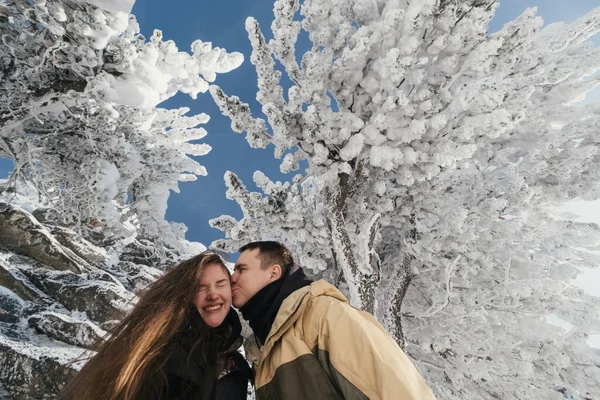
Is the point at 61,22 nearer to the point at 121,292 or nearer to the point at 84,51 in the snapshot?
the point at 84,51

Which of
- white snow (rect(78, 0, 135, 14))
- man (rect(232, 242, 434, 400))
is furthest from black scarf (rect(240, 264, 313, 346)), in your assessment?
white snow (rect(78, 0, 135, 14))

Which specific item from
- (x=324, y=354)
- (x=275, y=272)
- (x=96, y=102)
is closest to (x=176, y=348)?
(x=275, y=272)

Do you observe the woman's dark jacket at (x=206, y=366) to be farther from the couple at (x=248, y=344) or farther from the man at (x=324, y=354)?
the man at (x=324, y=354)

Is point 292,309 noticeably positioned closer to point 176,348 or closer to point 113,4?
point 176,348

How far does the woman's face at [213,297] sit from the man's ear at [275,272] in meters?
0.38

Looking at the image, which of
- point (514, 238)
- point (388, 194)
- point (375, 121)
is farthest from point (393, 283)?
point (375, 121)

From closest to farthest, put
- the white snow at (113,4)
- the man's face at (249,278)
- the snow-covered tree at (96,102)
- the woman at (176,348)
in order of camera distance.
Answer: the woman at (176,348) < the man's face at (249,278) < the white snow at (113,4) < the snow-covered tree at (96,102)

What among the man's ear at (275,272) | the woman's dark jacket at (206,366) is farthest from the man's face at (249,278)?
the woman's dark jacket at (206,366)

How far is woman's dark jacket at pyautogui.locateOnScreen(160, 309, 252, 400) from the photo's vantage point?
2.13 metres

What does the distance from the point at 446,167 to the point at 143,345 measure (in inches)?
206

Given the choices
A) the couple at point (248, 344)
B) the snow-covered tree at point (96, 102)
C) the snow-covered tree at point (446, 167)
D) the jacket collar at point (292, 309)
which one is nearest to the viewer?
the couple at point (248, 344)

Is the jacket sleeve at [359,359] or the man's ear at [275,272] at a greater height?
the man's ear at [275,272]

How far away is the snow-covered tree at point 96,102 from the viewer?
232 inches

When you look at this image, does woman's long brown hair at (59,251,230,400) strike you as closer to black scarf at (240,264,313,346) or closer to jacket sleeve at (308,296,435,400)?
black scarf at (240,264,313,346)
